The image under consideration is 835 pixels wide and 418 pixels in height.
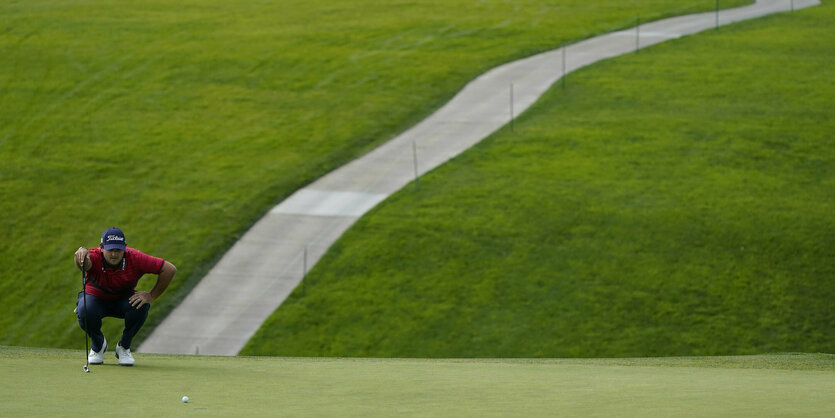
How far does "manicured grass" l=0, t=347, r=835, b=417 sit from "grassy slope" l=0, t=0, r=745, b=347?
15724 millimetres

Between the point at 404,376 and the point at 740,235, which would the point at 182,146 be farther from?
the point at 404,376

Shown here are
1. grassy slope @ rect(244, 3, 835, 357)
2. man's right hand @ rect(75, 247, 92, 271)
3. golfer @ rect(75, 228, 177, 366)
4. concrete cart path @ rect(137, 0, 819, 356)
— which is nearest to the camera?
man's right hand @ rect(75, 247, 92, 271)

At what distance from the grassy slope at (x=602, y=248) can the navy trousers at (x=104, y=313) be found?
13.7 meters

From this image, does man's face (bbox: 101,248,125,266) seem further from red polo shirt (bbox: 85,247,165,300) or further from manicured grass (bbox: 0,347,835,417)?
manicured grass (bbox: 0,347,835,417)

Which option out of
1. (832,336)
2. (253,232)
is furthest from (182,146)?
(832,336)

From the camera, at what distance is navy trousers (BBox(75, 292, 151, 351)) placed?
12617 millimetres

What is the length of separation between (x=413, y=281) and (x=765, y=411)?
2086 centimetres

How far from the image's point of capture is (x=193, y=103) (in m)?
45.4

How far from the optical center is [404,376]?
12.0 m

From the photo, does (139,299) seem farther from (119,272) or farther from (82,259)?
(82,259)

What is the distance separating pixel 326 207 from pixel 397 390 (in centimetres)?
2340

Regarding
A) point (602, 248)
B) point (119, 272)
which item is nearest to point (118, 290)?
point (119, 272)

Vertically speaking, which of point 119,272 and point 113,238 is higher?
point 113,238

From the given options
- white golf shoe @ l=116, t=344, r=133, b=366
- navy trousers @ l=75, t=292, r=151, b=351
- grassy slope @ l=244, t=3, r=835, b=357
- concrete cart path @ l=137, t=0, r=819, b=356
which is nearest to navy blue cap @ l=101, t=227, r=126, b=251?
navy trousers @ l=75, t=292, r=151, b=351
